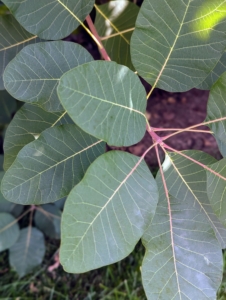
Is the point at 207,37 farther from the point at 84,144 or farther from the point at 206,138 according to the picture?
the point at 206,138

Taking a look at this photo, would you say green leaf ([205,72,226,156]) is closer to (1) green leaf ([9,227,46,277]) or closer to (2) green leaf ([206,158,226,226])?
(2) green leaf ([206,158,226,226])

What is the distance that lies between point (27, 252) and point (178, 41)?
142 centimetres

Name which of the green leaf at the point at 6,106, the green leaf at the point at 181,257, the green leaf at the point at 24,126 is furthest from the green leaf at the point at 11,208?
the green leaf at the point at 181,257

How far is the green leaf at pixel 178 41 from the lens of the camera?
753 millimetres

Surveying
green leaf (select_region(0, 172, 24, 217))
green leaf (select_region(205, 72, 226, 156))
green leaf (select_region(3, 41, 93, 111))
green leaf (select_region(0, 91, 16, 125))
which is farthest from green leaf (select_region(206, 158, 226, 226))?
green leaf (select_region(0, 172, 24, 217))

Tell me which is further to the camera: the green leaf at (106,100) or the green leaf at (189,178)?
the green leaf at (189,178)

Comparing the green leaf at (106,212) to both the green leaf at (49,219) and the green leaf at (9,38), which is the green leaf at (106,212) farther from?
the green leaf at (49,219)

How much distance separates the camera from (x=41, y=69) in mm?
844

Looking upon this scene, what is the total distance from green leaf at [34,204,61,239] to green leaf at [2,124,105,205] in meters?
0.97

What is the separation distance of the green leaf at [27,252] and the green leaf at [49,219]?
44mm

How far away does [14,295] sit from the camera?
1904 millimetres

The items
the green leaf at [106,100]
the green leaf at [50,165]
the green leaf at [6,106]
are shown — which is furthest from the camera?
the green leaf at [6,106]

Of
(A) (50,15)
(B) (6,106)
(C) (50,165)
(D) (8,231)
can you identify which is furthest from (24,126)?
(D) (8,231)

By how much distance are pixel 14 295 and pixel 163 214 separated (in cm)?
138
